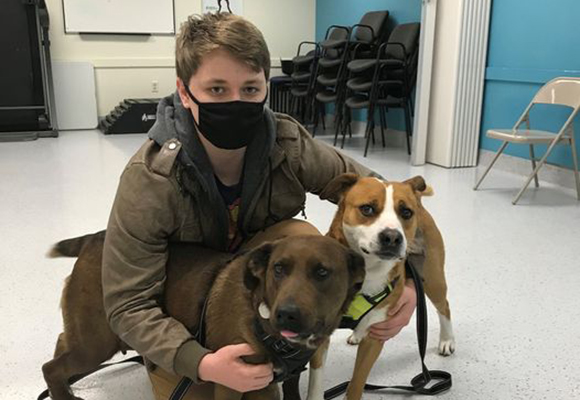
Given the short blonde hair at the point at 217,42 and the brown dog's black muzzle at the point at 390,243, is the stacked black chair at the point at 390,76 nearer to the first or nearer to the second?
the short blonde hair at the point at 217,42

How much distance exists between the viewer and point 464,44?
473cm

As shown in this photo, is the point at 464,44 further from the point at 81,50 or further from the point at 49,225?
the point at 81,50

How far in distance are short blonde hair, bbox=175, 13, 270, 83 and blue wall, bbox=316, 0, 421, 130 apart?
479cm

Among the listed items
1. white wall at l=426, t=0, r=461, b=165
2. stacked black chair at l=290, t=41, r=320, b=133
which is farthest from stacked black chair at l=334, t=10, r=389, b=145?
white wall at l=426, t=0, r=461, b=165

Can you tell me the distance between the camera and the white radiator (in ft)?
15.5

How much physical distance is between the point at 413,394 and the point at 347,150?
4.46 meters

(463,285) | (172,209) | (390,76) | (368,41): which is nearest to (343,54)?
(368,41)

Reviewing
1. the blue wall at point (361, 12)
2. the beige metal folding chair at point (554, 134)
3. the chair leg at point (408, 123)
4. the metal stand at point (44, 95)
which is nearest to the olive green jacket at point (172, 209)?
the beige metal folding chair at point (554, 134)

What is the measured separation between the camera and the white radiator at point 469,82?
4.71 metres

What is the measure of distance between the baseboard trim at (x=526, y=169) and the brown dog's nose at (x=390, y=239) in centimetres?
340

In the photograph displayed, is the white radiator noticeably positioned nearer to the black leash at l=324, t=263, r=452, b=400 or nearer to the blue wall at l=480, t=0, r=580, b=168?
the blue wall at l=480, t=0, r=580, b=168

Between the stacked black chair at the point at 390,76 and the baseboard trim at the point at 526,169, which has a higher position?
the stacked black chair at the point at 390,76

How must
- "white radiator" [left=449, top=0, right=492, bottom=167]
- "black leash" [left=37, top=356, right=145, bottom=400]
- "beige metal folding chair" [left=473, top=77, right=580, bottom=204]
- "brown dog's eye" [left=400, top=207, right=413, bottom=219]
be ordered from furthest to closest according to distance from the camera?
"white radiator" [left=449, top=0, right=492, bottom=167] < "beige metal folding chair" [left=473, top=77, right=580, bottom=204] < "black leash" [left=37, top=356, right=145, bottom=400] < "brown dog's eye" [left=400, top=207, right=413, bottom=219]

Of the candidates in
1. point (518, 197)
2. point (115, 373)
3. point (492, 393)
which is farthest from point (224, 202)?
point (518, 197)
